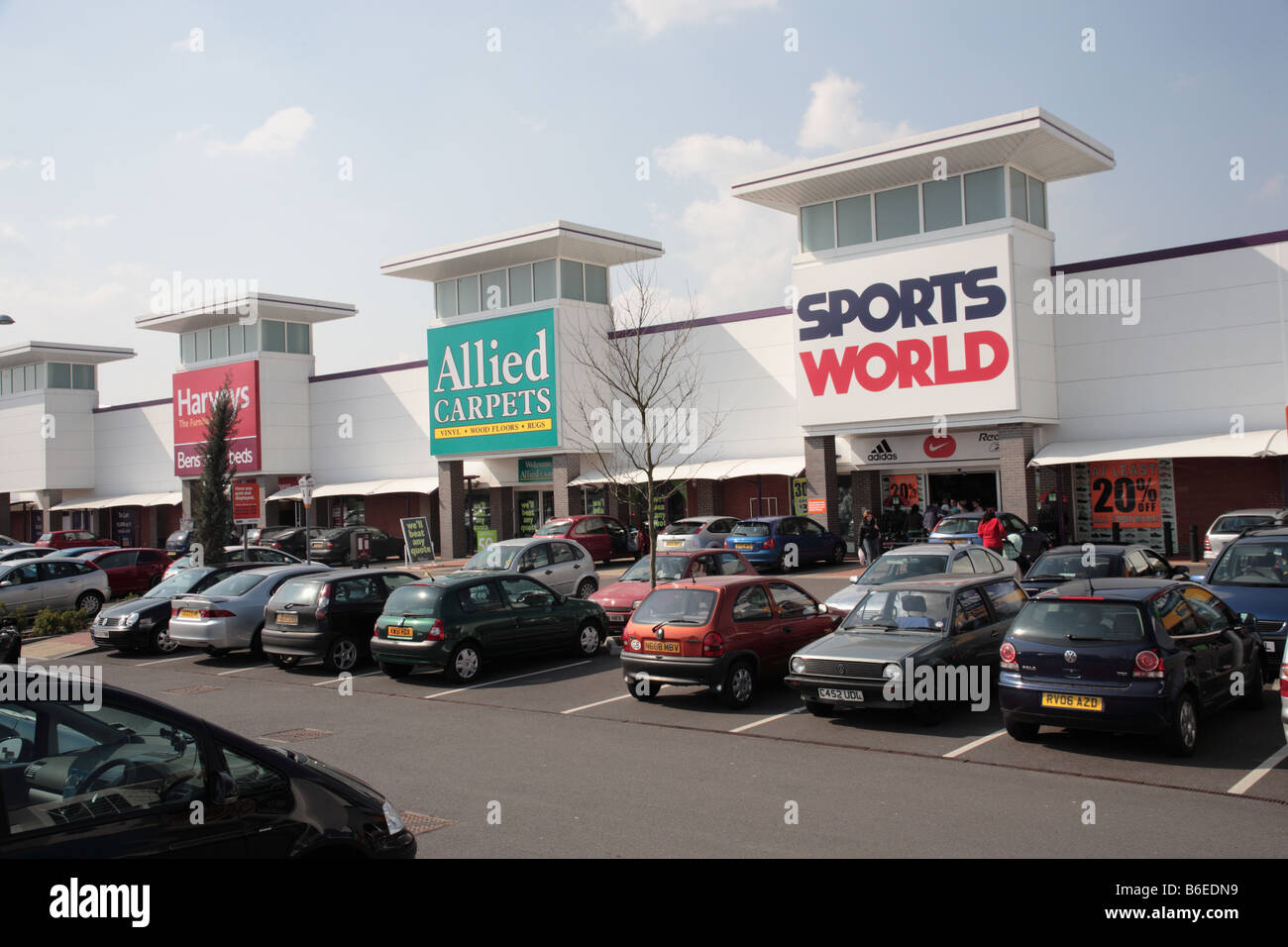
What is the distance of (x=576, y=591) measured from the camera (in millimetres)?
21625

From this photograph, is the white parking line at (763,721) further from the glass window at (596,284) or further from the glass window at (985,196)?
the glass window at (596,284)

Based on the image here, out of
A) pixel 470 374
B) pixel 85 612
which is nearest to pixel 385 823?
pixel 85 612

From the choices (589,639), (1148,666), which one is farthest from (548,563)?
(1148,666)

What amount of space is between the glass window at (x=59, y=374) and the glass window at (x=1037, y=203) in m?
46.4

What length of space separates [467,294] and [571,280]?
14.0 feet

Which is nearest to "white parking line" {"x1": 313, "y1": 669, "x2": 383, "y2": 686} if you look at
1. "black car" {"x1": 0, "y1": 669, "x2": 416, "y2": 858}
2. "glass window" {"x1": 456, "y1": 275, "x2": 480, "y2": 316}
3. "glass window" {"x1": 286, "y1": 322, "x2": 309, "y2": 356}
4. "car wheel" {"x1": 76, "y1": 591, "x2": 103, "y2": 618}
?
"black car" {"x1": 0, "y1": 669, "x2": 416, "y2": 858}


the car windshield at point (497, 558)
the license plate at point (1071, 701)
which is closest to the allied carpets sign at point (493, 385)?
the car windshield at point (497, 558)

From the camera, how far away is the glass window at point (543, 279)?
3528cm

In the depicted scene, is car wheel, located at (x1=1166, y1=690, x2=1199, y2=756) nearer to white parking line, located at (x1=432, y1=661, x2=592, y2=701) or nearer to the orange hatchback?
the orange hatchback

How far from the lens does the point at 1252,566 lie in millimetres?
12883

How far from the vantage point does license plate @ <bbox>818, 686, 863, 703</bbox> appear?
1062cm

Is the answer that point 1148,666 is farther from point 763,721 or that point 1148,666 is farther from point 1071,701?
point 763,721
